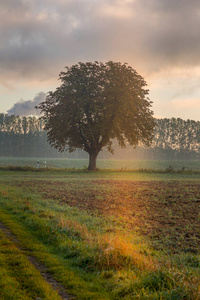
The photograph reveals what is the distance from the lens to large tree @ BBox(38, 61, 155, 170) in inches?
1859

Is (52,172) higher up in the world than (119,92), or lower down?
lower down

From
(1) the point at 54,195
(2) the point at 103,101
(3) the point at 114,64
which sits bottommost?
(1) the point at 54,195

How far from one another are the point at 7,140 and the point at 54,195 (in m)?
144

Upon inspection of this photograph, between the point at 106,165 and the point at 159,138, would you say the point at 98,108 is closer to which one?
the point at 106,165

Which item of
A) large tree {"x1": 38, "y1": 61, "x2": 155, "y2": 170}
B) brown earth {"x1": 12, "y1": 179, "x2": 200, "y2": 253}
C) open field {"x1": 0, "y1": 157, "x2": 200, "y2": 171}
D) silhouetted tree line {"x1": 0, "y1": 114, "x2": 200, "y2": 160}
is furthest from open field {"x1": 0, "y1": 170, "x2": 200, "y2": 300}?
silhouetted tree line {"x1": 0, "y1": 114, "x2": 200, "y2": 160}

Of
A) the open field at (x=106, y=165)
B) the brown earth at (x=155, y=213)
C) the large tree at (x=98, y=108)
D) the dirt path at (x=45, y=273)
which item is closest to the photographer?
the dirt path at (x=45, y=273)

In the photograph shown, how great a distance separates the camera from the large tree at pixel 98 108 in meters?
47.2

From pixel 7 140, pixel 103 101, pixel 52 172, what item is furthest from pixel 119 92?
pixel 7 140

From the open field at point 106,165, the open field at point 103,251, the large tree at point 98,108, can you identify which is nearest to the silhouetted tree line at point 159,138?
the open field at point 106,165

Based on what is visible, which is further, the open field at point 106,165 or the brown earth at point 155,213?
the open field at point 106,165

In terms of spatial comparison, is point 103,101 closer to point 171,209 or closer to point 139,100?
point 139,100

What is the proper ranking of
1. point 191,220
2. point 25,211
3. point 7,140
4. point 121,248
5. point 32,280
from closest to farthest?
1. point 32,280
2. point 121,248
3. point 191,220
4. point 25,211
5. point 7,140

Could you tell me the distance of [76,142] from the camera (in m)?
50.3

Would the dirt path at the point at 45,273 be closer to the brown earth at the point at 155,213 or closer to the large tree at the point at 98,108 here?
the brown earth at the point at 155,213
